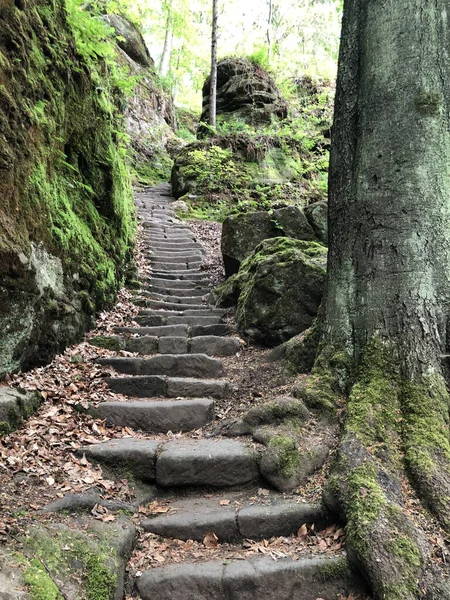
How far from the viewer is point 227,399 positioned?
4.45m

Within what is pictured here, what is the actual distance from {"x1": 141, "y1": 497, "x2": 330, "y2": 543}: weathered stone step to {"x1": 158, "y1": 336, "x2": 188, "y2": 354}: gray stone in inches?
111

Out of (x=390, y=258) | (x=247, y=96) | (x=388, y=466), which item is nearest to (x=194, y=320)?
(x=390, y=258)

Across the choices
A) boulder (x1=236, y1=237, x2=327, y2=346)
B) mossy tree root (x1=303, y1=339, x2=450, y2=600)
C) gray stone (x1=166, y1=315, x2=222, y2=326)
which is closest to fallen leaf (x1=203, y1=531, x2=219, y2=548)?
mossy tree root (x1=303, y1=339, x2=450, y2=600)

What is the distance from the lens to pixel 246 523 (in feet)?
9.27

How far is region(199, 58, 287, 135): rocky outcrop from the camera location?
1850 centimetres

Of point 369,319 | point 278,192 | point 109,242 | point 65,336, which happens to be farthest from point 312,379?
point 278,192

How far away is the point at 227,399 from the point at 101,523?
6.42ft

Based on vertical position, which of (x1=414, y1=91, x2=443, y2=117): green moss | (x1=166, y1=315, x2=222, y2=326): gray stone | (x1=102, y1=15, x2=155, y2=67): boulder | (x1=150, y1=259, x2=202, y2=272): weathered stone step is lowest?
(x1=166, y1=315, x2=222, y2=326): gray stone

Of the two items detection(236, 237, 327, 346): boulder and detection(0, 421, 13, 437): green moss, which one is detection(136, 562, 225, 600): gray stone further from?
detection(236, 237, 327, 346): boulder

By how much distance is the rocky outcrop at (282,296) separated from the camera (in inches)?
213

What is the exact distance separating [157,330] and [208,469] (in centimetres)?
306

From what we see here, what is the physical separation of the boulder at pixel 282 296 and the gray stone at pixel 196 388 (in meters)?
1.20

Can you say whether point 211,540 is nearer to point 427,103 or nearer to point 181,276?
point 427,103

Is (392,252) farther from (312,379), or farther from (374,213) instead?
(312,379)
